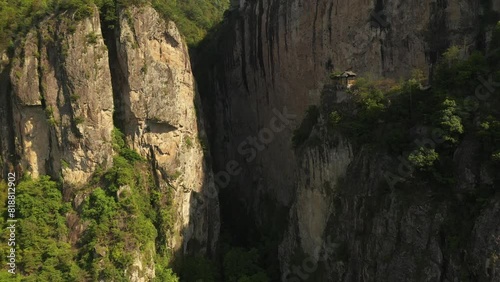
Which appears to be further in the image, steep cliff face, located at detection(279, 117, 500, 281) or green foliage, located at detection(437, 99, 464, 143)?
green foliage, located at detection(437, 99, 464, 143)

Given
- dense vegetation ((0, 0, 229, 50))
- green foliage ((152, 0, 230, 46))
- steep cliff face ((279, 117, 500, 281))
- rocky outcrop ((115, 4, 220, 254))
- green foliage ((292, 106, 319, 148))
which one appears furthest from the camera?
green foliage ((152, 0, 230, 46))

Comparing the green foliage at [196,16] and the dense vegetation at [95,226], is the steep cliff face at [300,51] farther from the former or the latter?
the dense vegetation at [95,226]

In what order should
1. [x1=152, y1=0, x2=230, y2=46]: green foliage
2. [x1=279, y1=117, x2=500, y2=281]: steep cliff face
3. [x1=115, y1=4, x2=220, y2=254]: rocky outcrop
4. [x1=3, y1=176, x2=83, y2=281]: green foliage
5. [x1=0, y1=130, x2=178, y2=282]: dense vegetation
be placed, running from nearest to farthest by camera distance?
[x1=279, y1=117, x2=500, y2=281]: steep cliff face < [x1=3, y1=176, x2=83, y2=281]: green foliage < [x1=0, y1=130, x2=178, y2=282]: dense vegetation < [x1=115, y1=4, x2=220, y2=254]: rocky outcrop < [x1=152, y1=0, x2=230, y2=46]: green foliage

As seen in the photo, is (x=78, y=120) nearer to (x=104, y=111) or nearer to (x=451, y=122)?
(x=104, y=111)

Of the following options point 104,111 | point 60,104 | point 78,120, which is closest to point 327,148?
point 104,111

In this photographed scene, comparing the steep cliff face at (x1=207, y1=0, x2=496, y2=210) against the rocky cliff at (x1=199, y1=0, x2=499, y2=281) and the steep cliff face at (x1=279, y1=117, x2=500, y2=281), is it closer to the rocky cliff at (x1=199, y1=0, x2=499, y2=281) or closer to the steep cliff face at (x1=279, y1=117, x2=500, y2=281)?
the rocky cliff at (x1=199, y1=0, x2=499, y2=281)

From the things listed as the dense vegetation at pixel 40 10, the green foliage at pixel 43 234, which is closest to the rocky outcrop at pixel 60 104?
the dense vegetation at pixel 40 10

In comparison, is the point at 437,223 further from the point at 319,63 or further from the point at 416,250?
the point at 319,63

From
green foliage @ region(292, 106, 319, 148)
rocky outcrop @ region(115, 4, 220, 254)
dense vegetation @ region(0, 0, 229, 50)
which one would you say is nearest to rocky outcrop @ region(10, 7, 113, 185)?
dense vegetation @ region(0, 0, 229, 50)
